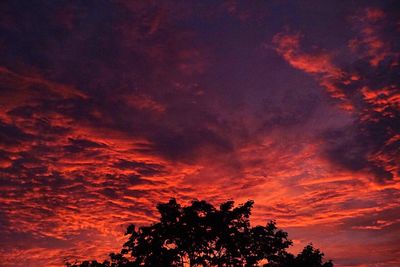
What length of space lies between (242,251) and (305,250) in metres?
7.01

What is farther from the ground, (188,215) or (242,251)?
(188,215)

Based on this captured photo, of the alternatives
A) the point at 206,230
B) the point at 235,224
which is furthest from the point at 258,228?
the point at 206,230

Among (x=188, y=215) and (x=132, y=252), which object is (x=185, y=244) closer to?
(x=188, y=215)

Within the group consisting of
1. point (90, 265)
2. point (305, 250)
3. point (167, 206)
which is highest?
point (167, 206)

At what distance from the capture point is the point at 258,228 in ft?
112

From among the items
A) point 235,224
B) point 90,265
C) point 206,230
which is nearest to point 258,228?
point 235,224

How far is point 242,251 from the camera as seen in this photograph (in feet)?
110

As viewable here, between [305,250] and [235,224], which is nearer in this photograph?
[235,224]

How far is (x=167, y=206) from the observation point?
110ft

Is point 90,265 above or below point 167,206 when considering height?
below

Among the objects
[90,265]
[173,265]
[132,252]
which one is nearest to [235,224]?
[173,265]

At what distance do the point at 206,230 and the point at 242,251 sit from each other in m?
3.65

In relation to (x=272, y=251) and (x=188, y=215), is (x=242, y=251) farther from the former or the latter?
(x=188, y=215)

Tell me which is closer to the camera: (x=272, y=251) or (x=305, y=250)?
(x=272, y=251)
